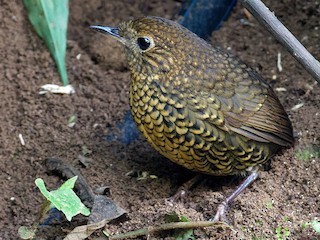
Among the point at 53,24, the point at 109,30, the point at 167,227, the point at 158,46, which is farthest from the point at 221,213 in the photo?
the point at 53,24

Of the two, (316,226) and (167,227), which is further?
(167,227)

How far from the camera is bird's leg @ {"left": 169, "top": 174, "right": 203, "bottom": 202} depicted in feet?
14.2

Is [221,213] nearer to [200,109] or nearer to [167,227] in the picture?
[167,227]

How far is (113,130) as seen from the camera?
195 inches

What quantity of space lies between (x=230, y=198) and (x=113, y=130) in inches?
44.9

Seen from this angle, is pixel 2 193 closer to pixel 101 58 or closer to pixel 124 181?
pixel 124 181

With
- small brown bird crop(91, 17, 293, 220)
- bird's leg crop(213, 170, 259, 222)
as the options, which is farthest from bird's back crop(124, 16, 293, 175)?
bird's leg crop(213, 170, 259, 222)

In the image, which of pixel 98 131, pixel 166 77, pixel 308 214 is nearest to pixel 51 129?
pixel 98 131

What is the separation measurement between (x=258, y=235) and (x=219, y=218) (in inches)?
9.4

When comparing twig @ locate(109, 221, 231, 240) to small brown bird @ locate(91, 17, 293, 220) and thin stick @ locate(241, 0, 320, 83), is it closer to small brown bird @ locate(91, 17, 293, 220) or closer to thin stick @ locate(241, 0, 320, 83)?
small brown bird @ locate(91, 17, 293, 220)

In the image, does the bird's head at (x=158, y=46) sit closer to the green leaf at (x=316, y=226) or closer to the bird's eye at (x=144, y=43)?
the bird's eye at (x=144, y=43)

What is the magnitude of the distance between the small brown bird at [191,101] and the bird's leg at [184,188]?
0.18 metres

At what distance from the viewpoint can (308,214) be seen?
391cm

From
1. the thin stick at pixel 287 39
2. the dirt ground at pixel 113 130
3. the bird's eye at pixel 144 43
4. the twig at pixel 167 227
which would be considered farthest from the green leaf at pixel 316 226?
the bird's eye at pixel 144 43
